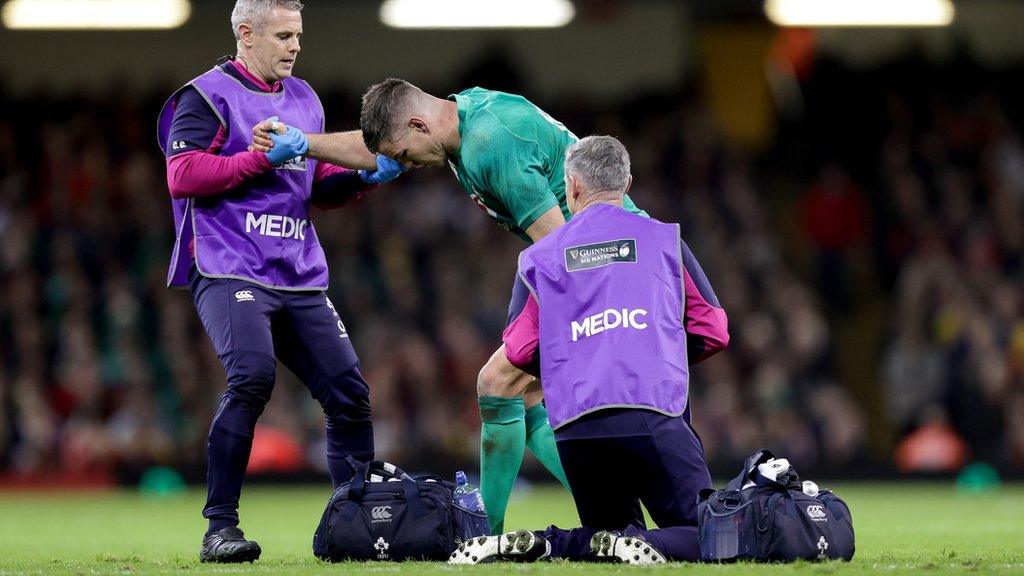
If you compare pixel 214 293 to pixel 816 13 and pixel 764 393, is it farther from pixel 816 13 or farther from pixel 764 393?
pixel 816 13

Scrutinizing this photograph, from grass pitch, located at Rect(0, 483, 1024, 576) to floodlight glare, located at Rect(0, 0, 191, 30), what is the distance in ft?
20.6

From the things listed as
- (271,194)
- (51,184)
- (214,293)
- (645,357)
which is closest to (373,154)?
(271,194)

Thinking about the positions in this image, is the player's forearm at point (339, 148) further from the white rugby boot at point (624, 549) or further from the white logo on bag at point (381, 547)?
the white rugby boot at point (624, 549)

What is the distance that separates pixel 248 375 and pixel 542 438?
1.34 m

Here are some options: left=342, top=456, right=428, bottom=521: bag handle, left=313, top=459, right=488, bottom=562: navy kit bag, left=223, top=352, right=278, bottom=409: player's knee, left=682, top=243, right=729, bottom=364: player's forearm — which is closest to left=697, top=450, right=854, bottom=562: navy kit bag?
left=682, top=243, right=729, bottom=364: player's forearm

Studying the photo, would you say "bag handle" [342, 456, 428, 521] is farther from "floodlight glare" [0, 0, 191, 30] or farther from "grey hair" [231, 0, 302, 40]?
"floodlight glare" [0, 0, 191, 30]

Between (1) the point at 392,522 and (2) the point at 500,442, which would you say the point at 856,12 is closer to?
(2) the point at 500,442

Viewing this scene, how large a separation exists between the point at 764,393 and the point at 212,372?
18.0 feet

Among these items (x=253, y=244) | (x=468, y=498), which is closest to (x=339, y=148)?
(x=253, y=244)

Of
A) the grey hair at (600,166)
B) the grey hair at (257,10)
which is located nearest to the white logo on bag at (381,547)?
the grey hair at (600,166)

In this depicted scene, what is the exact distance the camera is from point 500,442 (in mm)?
6934

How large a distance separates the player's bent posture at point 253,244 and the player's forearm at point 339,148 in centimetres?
3

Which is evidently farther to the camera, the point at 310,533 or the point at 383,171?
the point at 310,533

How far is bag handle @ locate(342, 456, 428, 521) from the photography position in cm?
654
